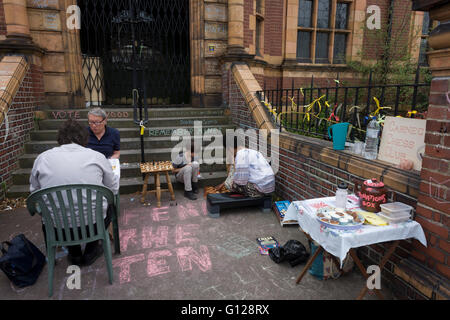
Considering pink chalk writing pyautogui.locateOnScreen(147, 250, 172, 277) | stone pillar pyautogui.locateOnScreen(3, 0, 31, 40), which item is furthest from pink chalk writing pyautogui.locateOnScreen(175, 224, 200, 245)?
stone pillar pyautogui.locateOnScreen(3, 0, 31, 40)

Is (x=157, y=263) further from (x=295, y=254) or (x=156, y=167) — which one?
(x=156, y=167)

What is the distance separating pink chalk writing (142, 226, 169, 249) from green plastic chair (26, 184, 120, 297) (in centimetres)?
79

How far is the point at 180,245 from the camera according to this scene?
3541mm

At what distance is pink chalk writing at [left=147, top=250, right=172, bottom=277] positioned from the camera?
9.82 feet

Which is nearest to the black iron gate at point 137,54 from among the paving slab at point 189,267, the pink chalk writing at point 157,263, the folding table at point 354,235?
the paving slab at point 189,267

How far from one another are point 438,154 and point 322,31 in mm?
8339

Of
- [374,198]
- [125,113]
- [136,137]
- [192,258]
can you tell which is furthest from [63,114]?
[374,198]

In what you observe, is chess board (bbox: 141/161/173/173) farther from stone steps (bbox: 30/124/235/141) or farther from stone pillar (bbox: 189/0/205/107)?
stone pillar (bbox: 189/0/205/107)

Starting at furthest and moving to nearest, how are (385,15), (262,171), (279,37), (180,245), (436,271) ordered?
Answer: (385,15) → (279,37) → (262,171) → (180,245) → (436,271)

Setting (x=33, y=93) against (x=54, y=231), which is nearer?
(x=54, y=231)

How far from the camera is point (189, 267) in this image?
3.07 metres
